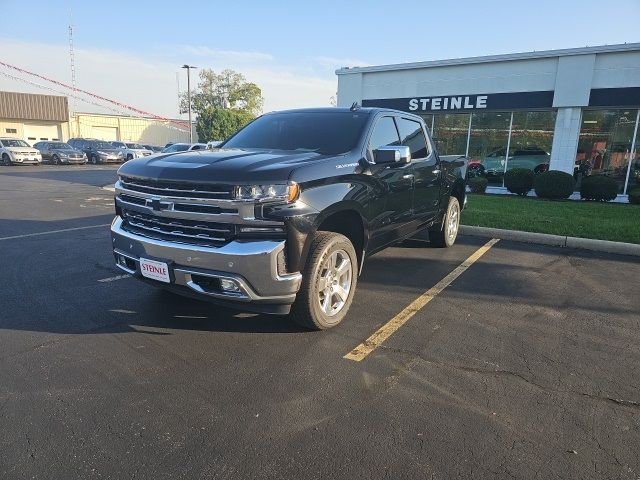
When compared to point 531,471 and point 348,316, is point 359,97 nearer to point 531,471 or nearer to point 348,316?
point 348,316

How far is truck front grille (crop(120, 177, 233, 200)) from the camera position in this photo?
3.41 meters

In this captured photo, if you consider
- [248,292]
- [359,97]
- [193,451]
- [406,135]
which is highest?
[359,97]

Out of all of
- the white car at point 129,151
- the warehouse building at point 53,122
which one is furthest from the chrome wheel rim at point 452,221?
the warehouse building at point 53,122

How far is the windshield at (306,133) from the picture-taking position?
4512mm

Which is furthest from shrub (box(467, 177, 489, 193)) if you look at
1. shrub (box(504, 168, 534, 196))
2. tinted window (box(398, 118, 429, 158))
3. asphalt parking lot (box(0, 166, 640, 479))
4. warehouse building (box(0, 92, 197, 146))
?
warehouse building (box(0, 92, 197, 146))

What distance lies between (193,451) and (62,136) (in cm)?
5701

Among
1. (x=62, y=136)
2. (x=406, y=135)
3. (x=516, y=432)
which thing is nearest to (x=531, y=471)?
(x=516, y=432)

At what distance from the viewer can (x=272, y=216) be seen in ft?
11.1

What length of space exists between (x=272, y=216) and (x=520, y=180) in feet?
41.0

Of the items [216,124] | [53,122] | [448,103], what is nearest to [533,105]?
[448,103]

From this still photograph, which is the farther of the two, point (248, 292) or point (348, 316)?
point (348, 316)

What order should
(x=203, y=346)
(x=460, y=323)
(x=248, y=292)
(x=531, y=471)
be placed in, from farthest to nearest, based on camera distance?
(x=460, y=323)
(x=203, y=346)
(x=248, y=292)
(x=531, y=471)

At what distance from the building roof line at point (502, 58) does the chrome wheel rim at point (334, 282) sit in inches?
559

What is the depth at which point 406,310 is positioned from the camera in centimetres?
458
